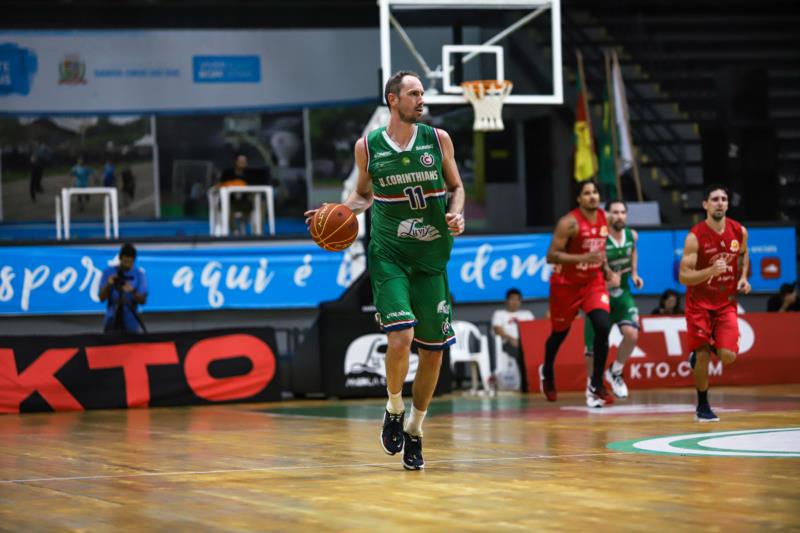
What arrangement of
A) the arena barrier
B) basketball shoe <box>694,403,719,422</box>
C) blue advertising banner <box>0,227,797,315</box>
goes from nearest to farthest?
basketball shoe <box>694,403,719,422</box> → the arena barrier → blue advertising banner <box>0,227,797,315</box>

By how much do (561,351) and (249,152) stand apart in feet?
41.3

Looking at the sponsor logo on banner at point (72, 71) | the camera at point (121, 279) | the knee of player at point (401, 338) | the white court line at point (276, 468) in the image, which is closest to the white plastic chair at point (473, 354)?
the camera at point (121, 279)

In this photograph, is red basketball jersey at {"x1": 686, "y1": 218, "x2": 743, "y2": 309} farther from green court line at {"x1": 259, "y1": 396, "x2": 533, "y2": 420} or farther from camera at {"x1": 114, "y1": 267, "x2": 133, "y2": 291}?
camera at {"x1": 114, "y1": 267, "x2": 133, "y2": 291}

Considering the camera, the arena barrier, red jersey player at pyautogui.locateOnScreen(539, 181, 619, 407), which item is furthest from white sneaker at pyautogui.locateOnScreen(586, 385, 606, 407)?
the camera

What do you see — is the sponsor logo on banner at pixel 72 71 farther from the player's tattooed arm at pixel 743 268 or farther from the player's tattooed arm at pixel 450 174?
the player's tattooed arm at pixel 450 174

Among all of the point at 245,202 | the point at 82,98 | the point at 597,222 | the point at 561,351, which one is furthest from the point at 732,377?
the point at 82,98

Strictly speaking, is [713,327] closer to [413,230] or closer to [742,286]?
[742,286]

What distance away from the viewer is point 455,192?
8.21 m

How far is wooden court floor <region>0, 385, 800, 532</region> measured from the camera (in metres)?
5.68

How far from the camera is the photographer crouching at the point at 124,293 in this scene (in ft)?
55.7

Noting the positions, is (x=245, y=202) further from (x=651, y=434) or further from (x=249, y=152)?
(x=651, y=434)

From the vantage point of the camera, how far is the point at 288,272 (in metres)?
20.7

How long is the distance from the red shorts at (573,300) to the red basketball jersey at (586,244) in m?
0.07

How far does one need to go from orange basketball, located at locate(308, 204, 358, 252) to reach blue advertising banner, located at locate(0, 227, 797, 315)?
39.4 ft
